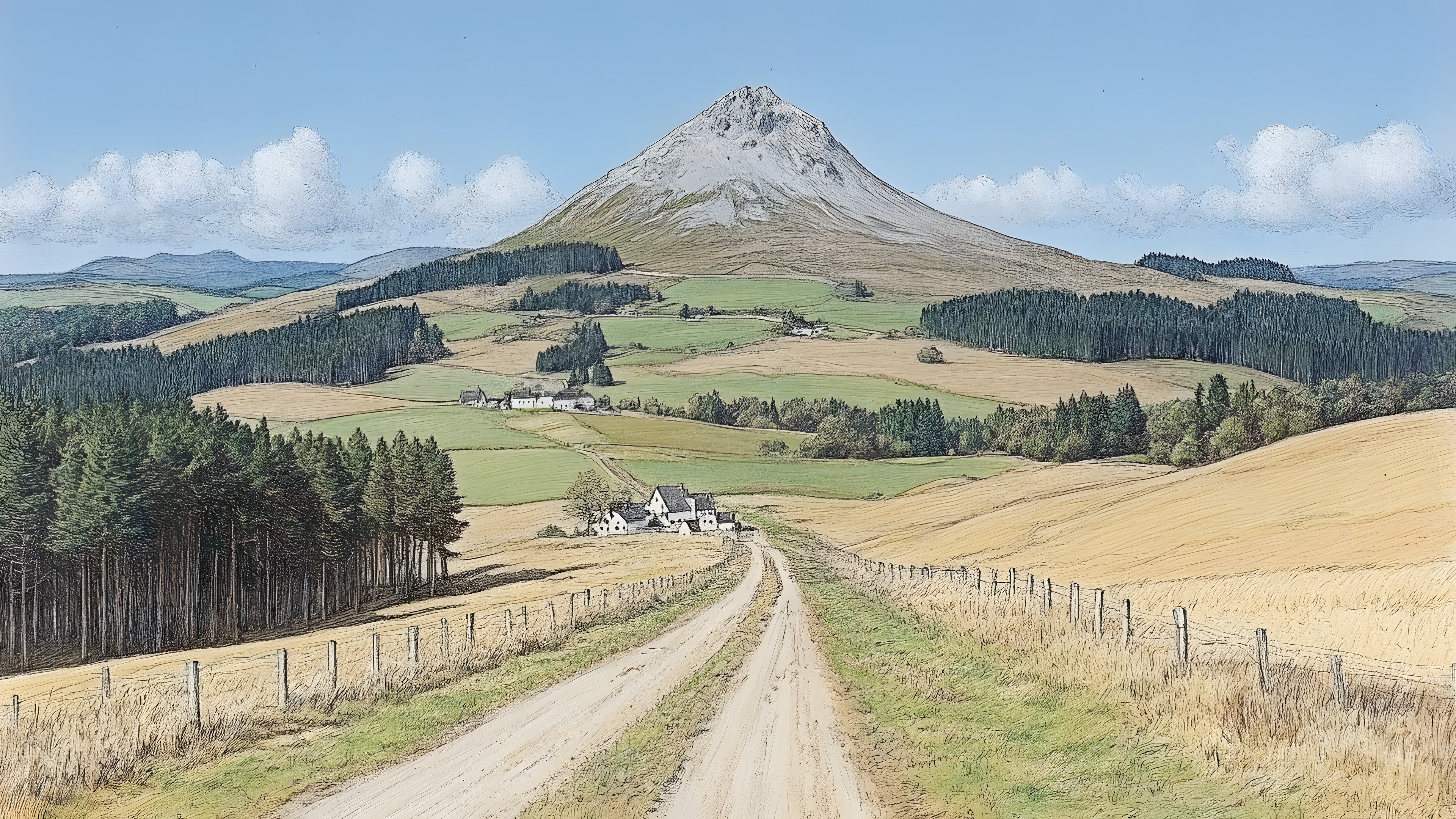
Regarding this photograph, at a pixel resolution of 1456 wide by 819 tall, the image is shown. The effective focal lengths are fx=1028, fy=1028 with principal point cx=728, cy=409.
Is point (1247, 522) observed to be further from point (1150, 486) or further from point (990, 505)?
point (990, 505)

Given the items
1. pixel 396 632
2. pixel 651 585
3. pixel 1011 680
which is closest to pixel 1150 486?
pixel 651 585

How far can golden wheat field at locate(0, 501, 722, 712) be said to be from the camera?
1303 inches

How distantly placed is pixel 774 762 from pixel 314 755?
6.68 meters

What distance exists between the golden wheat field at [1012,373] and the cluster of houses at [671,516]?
71.2 m

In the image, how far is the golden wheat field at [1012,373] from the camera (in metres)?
168

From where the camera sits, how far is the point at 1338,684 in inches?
524

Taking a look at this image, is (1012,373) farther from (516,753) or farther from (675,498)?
(516,753)

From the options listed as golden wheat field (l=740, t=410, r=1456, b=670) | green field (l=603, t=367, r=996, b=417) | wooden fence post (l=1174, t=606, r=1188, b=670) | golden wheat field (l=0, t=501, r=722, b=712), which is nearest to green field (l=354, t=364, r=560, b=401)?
green field (l=603, t=367, r=996, b=417)

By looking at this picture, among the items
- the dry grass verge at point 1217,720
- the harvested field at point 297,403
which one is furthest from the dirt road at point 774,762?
the harvested field at point 297,403

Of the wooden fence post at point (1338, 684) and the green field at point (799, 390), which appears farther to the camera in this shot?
the green field at point (799, 390)

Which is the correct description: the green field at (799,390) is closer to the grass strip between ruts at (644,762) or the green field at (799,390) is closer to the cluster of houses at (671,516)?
the cluster of houses at (671,516)

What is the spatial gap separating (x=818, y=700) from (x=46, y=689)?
3508 cm

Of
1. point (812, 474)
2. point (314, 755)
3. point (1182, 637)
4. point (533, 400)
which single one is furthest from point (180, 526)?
point (533, 400)

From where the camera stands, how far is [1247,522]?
40250 millimetres
